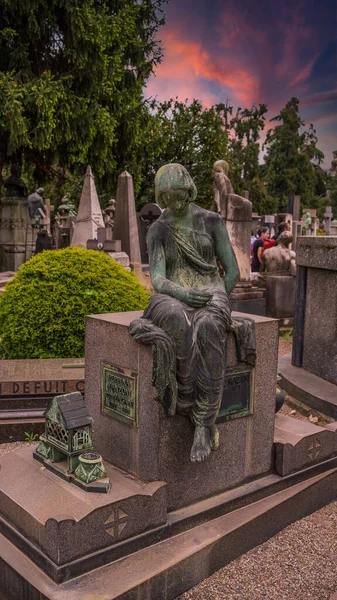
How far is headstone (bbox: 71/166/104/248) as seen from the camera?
50.0ft

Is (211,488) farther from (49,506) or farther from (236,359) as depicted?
(49,506)

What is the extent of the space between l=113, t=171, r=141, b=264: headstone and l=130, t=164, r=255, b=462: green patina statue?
34.2ft

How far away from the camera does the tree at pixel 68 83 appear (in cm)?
1727

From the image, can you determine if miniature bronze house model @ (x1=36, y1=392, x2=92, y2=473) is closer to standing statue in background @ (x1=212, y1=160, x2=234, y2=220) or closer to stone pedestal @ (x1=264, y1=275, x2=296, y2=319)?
standing statue in background @ (x1=212, y1=160, x2=234, y2=220)

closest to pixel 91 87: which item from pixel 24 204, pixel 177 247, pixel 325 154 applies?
pixel 24 204

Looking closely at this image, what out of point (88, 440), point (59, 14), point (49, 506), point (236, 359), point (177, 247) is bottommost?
point (49, 506)

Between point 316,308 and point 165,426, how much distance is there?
137 inches

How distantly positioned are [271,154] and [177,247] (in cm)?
5503

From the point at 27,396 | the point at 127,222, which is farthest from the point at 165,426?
the point at 127,222

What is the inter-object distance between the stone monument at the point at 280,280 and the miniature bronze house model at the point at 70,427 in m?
7.70

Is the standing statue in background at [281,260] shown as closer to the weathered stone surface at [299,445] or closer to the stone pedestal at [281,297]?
the stone pedestal at [281,297]

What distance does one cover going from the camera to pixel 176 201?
327cm

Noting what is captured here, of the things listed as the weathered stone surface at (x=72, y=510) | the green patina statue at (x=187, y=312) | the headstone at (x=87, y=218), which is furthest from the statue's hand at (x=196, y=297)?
the headstone at (x=87, y=218)

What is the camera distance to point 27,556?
2824 mm
